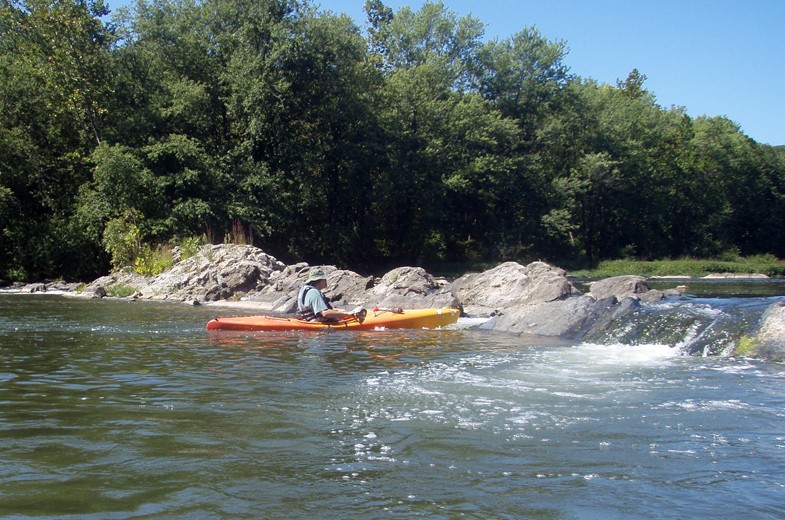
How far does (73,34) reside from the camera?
909 inches

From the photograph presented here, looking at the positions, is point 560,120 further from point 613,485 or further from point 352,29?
point 613,485

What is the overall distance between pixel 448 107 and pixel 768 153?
28.8m

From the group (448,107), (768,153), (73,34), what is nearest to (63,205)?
(73,34)

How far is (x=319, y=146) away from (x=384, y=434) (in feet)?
81.1

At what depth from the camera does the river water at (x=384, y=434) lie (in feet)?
13.0

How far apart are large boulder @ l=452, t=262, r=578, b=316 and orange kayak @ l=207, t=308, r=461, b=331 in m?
2.40

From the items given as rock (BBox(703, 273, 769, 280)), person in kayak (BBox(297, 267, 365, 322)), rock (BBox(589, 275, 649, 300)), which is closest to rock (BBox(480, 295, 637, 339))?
person in kayak (BBox(297, 267, 365, 322))

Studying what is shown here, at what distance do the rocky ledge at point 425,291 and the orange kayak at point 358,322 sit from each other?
0.86 meters

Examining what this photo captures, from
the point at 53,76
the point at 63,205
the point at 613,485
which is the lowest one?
the point at 613,485

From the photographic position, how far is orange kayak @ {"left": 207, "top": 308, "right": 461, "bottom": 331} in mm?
11688

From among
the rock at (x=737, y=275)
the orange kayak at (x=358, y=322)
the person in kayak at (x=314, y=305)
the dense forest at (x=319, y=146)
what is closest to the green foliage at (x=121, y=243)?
the dense forest at (x=319, y=146)

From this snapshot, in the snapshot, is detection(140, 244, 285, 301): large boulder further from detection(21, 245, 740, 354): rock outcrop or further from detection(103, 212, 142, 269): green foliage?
detection(103, 212, 142, 269): green foliage

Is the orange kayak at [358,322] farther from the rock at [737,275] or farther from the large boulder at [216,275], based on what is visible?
the rock at [737,275]

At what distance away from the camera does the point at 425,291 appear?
1616 cm
